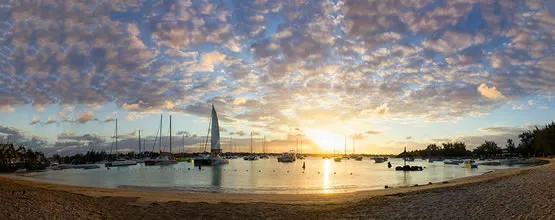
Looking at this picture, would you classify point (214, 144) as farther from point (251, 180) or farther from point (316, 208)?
point (316, 208)

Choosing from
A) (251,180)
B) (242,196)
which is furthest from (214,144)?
(242,196)

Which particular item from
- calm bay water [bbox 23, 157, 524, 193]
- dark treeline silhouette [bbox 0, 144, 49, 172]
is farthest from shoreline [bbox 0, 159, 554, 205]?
dark treeline silhouette [bbox 0, 144, 49, 172]

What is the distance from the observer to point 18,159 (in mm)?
105688

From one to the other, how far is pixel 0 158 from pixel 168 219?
97.1 m

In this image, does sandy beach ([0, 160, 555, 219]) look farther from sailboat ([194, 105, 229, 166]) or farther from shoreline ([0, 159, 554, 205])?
sailboat ([194, 105, 229, 166])

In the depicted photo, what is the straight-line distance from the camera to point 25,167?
10619 centimetres

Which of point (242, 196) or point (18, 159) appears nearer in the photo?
point (242, 196)

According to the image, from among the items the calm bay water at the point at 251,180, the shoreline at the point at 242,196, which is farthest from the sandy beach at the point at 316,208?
the calm bay water at the point at 251,180

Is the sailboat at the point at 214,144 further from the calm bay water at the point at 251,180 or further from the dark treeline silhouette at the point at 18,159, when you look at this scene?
the dark treeline silhouette at the point at 18,159

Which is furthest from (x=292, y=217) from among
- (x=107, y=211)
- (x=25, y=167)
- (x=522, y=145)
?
(x=522, y=145)

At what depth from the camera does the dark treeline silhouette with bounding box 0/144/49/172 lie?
307 ft

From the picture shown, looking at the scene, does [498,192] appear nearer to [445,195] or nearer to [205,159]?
[445,195]

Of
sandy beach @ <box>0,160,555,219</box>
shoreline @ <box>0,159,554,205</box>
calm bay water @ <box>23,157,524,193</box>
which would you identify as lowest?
calm bay water @ <box>23,157,524,193</box>

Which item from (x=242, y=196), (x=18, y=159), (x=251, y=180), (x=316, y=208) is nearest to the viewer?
(x=316, y=208)
